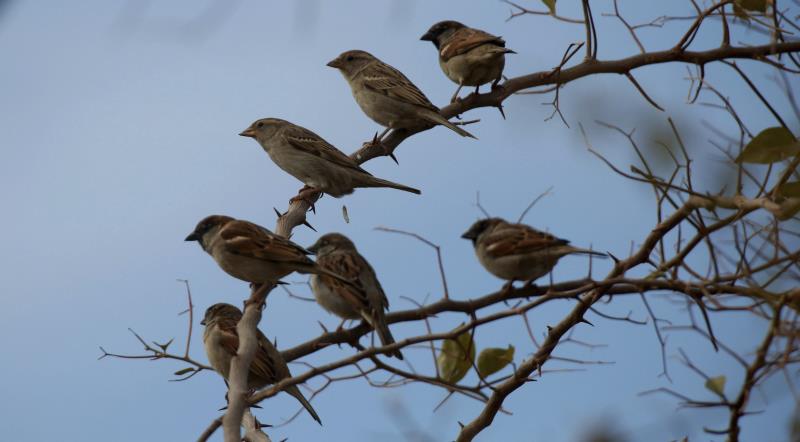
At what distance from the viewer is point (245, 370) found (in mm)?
3857

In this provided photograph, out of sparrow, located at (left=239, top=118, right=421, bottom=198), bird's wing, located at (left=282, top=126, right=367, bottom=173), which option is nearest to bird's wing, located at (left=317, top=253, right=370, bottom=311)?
sparrow, located at (left=239, top=118, right=421, bottom=198)

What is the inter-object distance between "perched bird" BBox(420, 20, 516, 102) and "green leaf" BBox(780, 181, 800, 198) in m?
3.03

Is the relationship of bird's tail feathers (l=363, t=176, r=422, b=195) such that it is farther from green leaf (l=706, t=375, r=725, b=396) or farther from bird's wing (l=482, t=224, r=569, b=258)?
green leaf (l=706, t=375, r=725, b=396)

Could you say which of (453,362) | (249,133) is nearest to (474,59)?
(249,133)

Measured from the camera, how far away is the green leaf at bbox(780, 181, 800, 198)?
4.09 metres

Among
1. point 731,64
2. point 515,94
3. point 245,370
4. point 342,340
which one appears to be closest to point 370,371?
point 245,370

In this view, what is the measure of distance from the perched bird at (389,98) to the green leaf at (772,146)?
9.01 ft

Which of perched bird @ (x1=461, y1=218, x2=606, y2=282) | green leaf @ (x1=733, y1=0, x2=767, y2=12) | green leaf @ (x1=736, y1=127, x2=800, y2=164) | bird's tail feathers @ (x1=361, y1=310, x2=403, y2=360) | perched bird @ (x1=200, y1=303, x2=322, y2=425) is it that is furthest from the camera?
perched bird @ (x1=200, y1=303, x2=322, y2=425)

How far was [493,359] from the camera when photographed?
178 inches

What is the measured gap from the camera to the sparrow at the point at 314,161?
684 centimetres

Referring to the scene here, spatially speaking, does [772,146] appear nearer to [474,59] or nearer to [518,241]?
[518,241]

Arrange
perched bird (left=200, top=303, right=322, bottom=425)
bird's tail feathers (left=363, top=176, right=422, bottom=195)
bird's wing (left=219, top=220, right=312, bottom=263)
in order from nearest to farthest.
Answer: bird's wing (left=219, top=220, right=312, bottom=263) < perched bird (left=200, top=303, right=322, bottom=425) < bird's tail feathers (left=363, top=176, right=422, bottom=195)

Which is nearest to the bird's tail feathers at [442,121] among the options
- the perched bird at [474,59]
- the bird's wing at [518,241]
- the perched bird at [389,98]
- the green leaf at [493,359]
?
the perched bird at [389,98]

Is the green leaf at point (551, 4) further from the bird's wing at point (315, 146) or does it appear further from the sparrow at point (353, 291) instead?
the bird's wing at point (315, 146)
